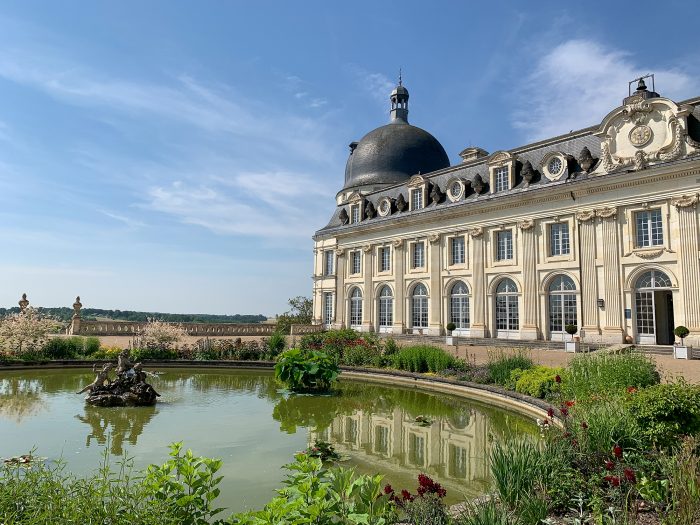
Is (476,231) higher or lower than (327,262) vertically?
higher

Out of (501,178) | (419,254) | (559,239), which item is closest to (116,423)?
(559,239)

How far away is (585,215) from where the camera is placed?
81.7ft

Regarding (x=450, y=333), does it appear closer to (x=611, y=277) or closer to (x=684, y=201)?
(x=611, y=277)

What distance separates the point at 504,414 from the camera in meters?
11.2

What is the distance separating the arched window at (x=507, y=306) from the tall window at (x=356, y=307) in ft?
39.2

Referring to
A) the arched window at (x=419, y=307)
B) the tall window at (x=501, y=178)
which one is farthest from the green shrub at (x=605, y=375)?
the arched window at (x=419, y=307)

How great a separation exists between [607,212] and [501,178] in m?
6.93

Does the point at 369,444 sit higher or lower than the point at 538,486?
lower

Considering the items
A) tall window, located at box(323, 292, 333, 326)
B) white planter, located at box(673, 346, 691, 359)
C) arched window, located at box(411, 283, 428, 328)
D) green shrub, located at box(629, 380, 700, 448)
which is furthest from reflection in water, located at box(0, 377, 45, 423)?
tall window, located at box(323, 292, 333, 326)

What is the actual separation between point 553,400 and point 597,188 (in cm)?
1717

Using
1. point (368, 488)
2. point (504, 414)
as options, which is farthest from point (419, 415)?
point (368, 488)

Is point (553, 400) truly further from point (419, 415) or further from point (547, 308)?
point (547, 308)

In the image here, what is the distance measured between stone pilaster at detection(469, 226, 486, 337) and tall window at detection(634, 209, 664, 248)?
28.0 ft

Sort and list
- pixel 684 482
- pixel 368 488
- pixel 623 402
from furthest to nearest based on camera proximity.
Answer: pixel 623 402 < pixel 684 482 < pixel 368 488
